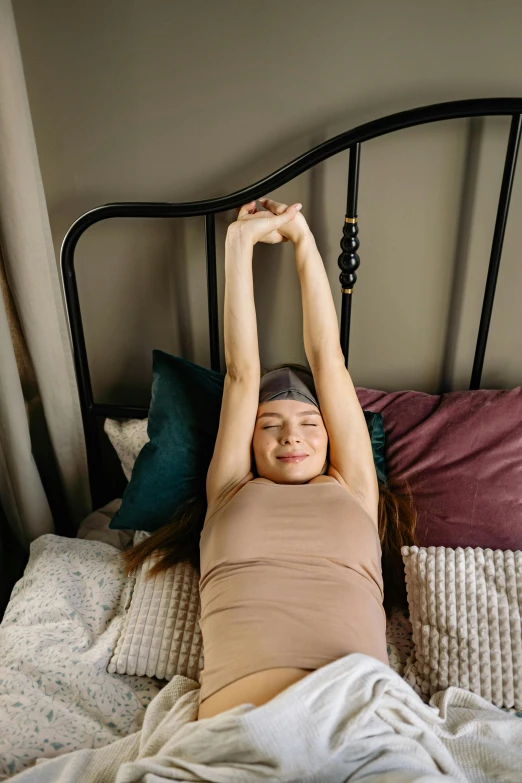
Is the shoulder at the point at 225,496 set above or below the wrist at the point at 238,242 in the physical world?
below

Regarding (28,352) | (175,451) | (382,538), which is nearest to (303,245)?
(175,451)

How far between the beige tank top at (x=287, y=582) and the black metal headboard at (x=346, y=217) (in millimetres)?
469

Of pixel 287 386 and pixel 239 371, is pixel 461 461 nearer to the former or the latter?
pixel 287 386

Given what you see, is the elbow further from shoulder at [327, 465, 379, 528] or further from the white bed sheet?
the white bed sheet

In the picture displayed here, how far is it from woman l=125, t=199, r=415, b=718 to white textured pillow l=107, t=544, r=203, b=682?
0.05 metres

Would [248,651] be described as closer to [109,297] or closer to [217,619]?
[217,619]

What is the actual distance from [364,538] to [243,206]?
2.47 ft

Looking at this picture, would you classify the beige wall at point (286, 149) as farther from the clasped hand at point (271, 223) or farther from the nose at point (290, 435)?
the nose at point (290, 435)

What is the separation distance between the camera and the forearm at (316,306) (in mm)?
1312

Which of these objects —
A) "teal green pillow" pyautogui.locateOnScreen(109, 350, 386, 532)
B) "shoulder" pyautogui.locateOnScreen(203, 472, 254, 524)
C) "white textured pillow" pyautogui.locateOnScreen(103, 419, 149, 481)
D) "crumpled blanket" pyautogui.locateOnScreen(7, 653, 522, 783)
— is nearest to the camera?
"crumpled blanket" pyautogui.locateOnScreen(7, 653, 522, 783)

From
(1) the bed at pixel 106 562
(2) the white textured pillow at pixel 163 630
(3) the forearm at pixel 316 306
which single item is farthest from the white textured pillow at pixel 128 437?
(3) the forearm at pixel 316 306

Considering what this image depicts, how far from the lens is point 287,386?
1317 millimetres

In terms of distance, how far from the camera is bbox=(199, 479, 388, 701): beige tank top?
3.40 feet

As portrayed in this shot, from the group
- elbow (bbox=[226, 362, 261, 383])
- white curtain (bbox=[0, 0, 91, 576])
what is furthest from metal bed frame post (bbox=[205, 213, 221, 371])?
white curtain (bbox=[0, 0, 91, 576])
